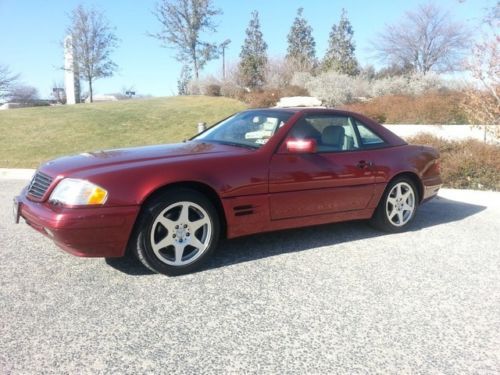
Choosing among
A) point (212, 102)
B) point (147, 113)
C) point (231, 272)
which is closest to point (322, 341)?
point (231, 272)

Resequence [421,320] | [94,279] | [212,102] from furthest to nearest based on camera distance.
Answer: [212,102] → [94,279] → [421,320]

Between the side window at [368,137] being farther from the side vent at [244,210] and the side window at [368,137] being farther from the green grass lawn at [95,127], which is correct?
the green grass lawn at [95,127]

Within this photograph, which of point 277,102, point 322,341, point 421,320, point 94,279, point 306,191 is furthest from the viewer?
point 277,102

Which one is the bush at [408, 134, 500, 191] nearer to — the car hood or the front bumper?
the car hood

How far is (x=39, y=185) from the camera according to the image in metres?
3.76

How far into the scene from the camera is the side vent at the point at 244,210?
12.8 ft

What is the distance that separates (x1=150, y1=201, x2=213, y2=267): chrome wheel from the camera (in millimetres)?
3629

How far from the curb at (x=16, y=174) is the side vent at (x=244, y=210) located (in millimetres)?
7222

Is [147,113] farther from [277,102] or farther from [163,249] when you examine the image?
[163,249]

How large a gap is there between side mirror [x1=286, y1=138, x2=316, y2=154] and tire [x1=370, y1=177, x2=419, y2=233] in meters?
1.35

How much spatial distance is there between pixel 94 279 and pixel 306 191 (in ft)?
6.59

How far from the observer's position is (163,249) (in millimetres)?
3736

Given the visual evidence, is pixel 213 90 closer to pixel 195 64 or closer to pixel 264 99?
pixel 195 64

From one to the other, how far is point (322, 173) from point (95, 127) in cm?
1644
